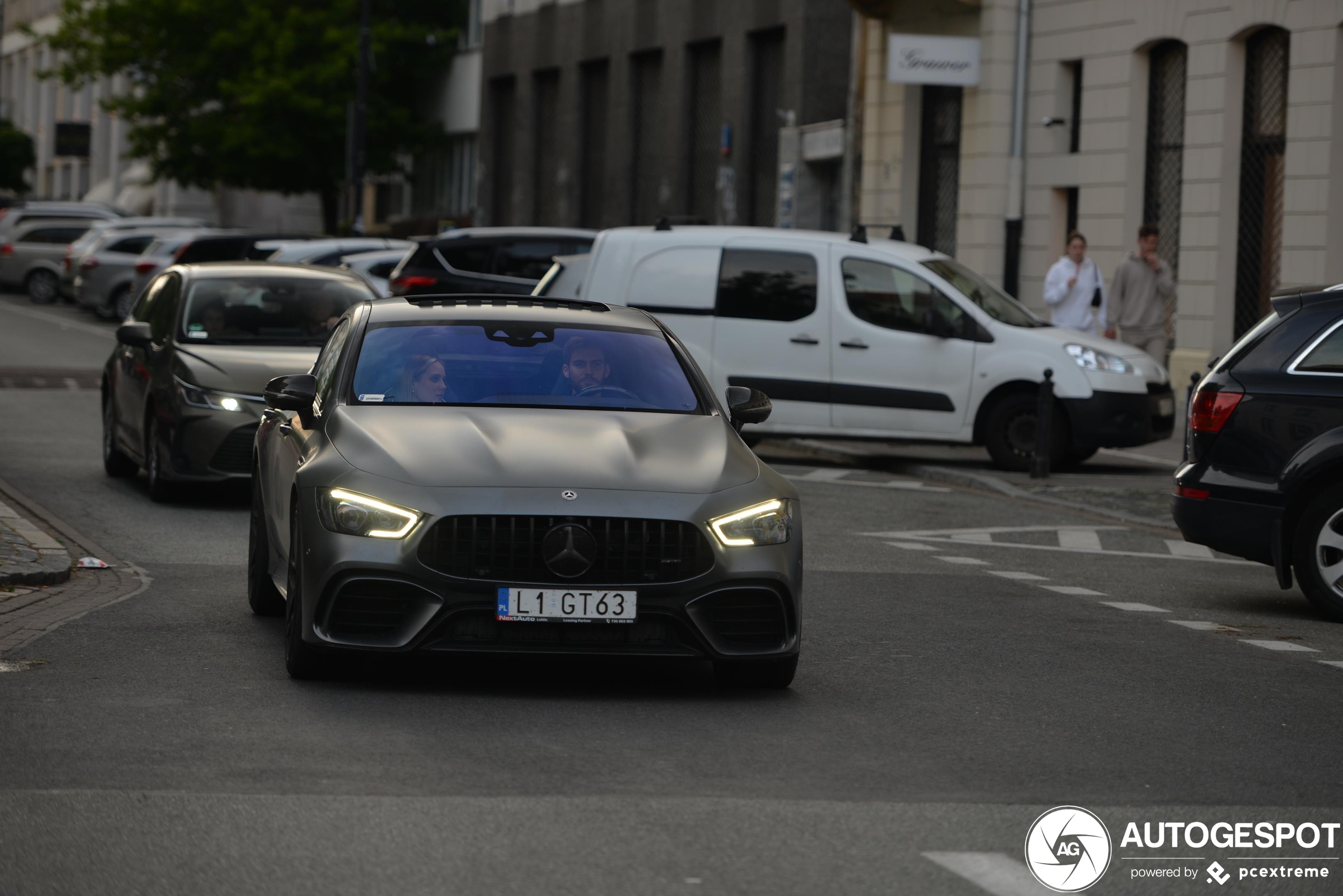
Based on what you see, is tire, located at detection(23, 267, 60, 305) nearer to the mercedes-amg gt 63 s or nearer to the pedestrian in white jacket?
the pedestrian in white jacket

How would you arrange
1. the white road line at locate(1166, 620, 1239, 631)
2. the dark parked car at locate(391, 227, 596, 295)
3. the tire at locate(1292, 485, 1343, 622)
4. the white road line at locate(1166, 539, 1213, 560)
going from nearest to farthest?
the white road line at locate(1166, 620, 1239, 631)
the tire at locate(1292, 485, 1343, 622)
the white road line at locate(1166, 539, 1213, 560)
the dark parked car at locate(391, 227, 596, 295)

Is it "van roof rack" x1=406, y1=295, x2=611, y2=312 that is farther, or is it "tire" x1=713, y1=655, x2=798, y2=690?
"van roof rack" x1=406, y1=295, x2=611, y2=312

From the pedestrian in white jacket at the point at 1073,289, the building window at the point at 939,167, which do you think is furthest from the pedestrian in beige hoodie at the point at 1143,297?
the building window at the point at 939,167

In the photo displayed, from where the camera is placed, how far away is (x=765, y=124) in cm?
3766

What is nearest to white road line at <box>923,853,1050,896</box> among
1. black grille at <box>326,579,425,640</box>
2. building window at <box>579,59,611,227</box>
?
black grille at <box>326,579,425,640</box>

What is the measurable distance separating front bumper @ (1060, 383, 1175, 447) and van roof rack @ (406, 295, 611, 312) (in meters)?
9.08

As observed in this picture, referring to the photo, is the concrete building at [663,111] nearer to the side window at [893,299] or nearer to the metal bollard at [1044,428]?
the side window at [893,299]

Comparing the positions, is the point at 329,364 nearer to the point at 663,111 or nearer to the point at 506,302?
the point at 506,302

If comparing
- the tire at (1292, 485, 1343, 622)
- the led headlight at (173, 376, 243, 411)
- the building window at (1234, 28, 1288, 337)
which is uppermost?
the building window at (1234, 28, 1288, 337)

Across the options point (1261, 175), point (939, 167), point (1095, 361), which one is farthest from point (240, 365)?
point (939, 167)

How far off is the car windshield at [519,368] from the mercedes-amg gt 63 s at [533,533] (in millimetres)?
23

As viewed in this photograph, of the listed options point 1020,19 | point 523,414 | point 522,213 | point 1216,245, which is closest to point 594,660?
point 523,414

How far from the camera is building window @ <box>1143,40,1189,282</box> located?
87.4 feet

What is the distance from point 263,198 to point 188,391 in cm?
5804
